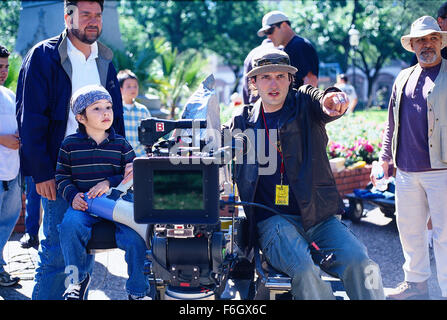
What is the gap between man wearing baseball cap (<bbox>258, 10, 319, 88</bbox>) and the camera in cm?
467

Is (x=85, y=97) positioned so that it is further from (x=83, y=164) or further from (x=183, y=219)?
(x=183, y=219)

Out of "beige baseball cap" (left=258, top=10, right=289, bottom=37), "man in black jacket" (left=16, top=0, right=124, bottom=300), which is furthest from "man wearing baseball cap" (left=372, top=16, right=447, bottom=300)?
"man in black jacket" (left=16, top=0, right=124, bottom=300)

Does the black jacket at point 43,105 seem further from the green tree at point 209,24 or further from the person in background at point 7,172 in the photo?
the green tree at point 209,24

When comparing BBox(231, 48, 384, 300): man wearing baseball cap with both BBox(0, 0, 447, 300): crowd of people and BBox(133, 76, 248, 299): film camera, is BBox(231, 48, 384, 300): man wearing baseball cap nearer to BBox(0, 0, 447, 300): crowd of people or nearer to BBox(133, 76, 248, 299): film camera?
BBox(0, 0, 447, 300): crowd of people

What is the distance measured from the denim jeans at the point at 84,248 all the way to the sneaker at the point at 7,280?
1572 mm

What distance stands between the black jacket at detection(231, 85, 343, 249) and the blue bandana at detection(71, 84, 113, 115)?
97 centimetres

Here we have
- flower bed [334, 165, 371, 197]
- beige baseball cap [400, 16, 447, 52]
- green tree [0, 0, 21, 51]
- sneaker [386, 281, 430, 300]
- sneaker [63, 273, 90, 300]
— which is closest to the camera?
sneaker [63, 273, 90, 300]

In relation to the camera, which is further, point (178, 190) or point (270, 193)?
point (270, 193)

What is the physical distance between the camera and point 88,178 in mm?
2982

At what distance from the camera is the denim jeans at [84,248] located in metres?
2.75

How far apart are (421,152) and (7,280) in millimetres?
3439

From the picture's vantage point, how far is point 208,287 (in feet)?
7.73

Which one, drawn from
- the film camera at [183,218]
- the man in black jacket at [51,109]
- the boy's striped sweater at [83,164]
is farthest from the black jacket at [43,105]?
the film camera at [183,218]

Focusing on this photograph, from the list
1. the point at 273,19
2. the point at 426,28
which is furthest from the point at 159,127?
the point at 273,19
